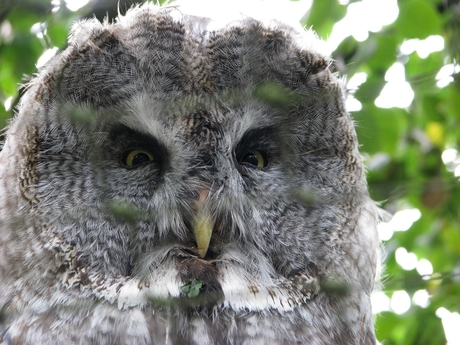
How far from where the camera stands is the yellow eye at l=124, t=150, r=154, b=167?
5.89ft

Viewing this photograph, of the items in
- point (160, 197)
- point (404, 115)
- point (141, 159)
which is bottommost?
point (404, 115)

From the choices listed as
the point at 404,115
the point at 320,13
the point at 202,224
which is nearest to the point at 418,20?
the point at 320,13

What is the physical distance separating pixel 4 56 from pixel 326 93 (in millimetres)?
1015

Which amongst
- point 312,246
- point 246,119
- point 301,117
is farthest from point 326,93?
point 312,246

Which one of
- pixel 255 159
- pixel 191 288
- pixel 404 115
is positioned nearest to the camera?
pixel 191 288

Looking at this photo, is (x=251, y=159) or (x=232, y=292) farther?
(x=251, y=159)

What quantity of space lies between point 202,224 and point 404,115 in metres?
1.25

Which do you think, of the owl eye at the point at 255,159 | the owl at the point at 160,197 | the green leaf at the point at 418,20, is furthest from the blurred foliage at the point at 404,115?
the owl eye at the point at 255,159

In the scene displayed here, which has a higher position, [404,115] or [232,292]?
[404,115]

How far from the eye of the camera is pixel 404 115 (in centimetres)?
261

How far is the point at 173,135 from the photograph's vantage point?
1720 mm

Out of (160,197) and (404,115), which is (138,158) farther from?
(404,115)

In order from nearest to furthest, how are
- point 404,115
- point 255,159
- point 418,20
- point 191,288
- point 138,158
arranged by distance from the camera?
1. point 191,288
2. point 138,158
3. point 255,159
4. point 418,20
5. point 404,115

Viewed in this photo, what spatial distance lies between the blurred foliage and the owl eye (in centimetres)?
34
